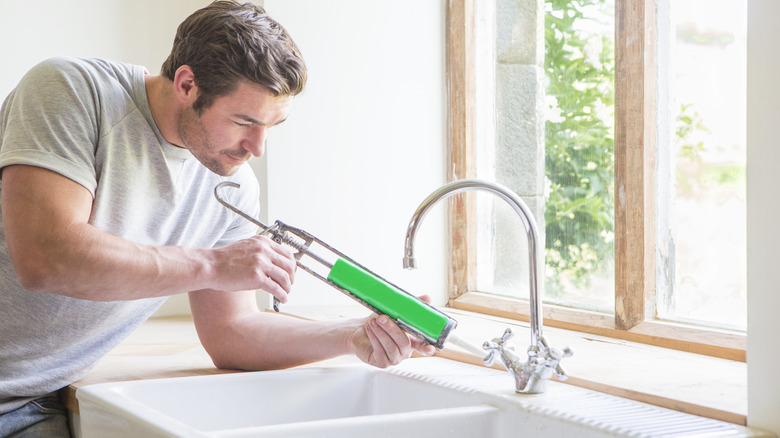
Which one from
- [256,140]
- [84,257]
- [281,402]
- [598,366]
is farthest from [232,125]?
[598,366]

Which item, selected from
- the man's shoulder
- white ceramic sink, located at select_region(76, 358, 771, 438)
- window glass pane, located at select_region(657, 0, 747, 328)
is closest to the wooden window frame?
window glass pane, located at select_region(657, 0, 747, 328)

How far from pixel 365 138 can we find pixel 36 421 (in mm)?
989

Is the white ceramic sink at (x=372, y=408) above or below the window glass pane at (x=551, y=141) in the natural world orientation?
below

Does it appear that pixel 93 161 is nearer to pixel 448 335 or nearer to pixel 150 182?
pixel 150 182

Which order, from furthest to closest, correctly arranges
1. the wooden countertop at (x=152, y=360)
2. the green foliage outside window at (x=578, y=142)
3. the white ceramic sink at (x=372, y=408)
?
1. the green foliage outside window at (x=578, y=142)
2. the wooden countertop at (x=152, y=360)
3. the white ceramic sink at (x=372, y=408)

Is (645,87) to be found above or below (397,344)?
above

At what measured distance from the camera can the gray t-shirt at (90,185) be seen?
1.19m

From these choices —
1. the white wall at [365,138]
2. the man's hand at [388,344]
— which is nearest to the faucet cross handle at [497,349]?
the man's hand at [388,344]

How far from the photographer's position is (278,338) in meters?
1.41

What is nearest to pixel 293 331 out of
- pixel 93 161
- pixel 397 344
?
pixel 397 344

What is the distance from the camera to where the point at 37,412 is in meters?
1.37

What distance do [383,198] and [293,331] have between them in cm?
70
